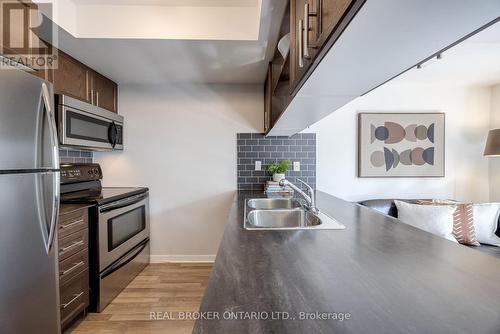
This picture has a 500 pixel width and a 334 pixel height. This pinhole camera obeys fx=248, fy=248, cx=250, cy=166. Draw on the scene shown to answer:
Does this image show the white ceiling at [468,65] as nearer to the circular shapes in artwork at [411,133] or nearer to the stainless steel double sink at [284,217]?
the circular shapes in artwork at [411,133]

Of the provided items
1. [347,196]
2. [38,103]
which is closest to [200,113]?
[38,103]

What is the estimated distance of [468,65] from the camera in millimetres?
2381

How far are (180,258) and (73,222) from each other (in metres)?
1.42

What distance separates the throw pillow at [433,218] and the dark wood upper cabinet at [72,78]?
3.09m

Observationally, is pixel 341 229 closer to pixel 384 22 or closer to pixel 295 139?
pixel 384 22

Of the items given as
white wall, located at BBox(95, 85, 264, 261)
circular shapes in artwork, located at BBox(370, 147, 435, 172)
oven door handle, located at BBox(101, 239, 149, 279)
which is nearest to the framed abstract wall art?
circular shapes in artwork, located at BBox(370, 147, 435, 172)

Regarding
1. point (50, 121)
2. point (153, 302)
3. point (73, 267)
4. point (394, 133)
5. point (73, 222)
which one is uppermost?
point (394, 133)

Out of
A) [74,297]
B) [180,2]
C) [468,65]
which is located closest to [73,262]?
[74,297]

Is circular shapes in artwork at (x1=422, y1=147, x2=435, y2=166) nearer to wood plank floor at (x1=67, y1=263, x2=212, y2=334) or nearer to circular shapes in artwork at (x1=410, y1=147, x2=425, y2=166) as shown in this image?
circular shapes in artwork at (x1=410, y1=147, x2=425, y2=166)

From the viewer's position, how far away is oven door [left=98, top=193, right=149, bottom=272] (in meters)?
2.01

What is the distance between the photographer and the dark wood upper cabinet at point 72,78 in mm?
1952

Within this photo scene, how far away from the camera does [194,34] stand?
1819 mm

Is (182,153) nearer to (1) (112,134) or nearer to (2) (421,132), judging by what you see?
(1) (112,134)

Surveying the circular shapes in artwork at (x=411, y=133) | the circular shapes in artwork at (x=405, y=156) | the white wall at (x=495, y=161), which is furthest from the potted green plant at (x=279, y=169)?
the white wall at (x=495, y=161)
